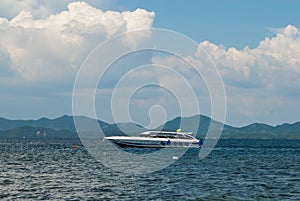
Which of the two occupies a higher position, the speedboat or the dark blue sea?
the speedboat

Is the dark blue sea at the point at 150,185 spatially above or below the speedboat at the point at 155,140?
below

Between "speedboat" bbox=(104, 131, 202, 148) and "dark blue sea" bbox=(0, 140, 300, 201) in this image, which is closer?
"dark blue sea" bbox=(0, 140, 300, 201)

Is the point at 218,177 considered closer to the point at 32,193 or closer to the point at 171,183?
the point at 171,183

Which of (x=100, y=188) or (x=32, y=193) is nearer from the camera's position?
(x=32, y=193)

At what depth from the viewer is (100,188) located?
67.4 metres

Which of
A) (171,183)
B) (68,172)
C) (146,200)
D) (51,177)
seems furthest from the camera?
(68,172)

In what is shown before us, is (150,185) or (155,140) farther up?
(155,140)

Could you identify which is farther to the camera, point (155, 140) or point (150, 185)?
point (155, 140)

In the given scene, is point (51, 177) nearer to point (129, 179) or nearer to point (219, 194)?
point (129, 179)

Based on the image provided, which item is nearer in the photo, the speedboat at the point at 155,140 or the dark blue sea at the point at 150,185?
the dark blue sea at the point at 150,185

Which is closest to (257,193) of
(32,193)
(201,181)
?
(201,181)

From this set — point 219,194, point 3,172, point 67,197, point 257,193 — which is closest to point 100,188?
point 67,197

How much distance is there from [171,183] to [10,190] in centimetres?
2432

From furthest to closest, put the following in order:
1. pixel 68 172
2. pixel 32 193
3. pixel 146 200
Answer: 1. pixel 68 172
2. pixel 32 193
3. pixel 146 200
